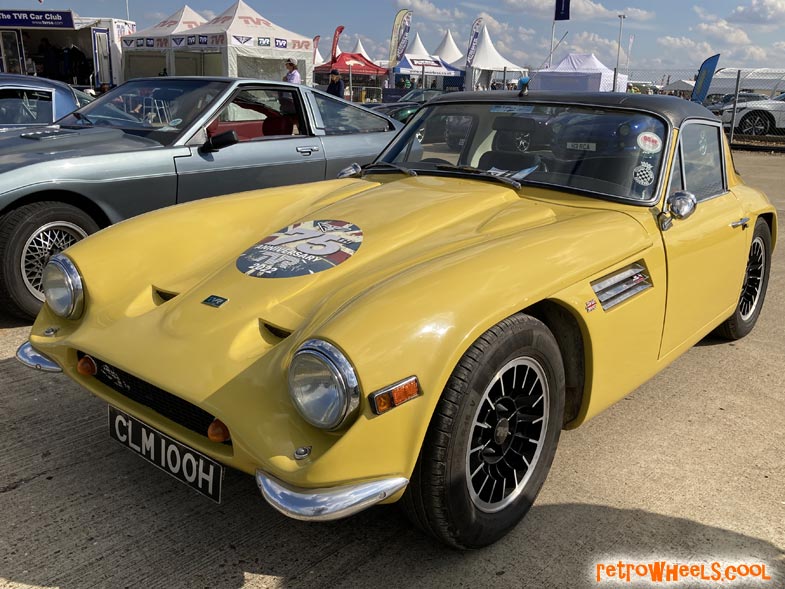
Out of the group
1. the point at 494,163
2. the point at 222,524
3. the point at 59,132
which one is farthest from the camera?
the point at 59,132

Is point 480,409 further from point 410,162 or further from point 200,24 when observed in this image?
point 200,24

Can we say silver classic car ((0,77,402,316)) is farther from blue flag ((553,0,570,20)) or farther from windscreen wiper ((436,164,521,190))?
blue flag ((553,0,570,20))

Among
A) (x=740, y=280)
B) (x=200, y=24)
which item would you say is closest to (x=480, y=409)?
(x=740, y=280)

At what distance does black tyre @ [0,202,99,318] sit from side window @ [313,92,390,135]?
227 cm

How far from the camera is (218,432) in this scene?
2.00 metres

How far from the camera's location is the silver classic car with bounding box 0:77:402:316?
4090 millimetres

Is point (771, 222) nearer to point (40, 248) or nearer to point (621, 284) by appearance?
point (621, 284)


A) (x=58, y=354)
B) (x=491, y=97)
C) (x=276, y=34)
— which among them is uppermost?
(x=276, y=34)

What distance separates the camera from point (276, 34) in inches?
741

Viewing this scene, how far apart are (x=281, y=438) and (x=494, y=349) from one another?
683 millimetres

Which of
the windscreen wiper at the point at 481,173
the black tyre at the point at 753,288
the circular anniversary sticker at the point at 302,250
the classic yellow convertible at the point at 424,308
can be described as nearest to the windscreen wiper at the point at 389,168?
the classic yellow convertible at the point at 424,308

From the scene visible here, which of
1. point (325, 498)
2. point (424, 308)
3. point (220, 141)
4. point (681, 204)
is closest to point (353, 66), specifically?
point (220, 141)

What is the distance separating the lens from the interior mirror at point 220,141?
15.4ft

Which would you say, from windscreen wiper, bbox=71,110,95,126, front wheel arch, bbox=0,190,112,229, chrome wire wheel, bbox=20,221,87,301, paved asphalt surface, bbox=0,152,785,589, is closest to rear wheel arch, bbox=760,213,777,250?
paved asphalt surface, bbox=0,152,785,589
